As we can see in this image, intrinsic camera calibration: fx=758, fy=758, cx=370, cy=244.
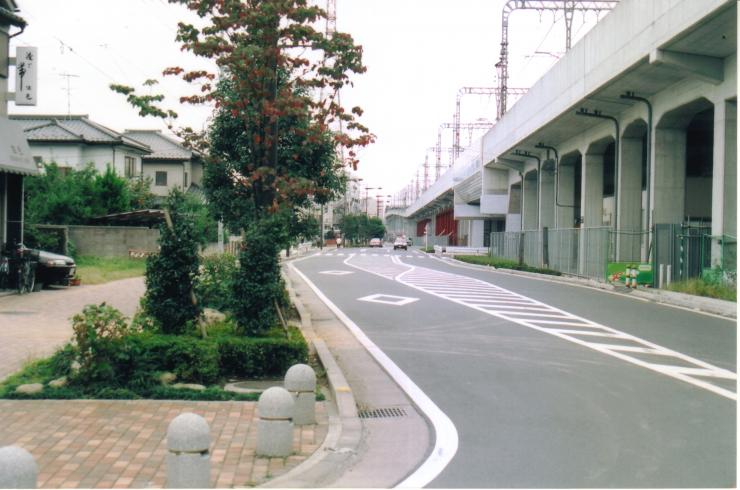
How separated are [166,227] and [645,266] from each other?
18.4m

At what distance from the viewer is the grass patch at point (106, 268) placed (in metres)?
25.4

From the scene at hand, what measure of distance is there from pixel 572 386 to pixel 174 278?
17.7 feet

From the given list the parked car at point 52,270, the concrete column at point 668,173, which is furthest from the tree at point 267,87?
the concrete column at point 668,173

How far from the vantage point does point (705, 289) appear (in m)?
19.7

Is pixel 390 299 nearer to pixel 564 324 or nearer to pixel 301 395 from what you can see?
pixel 564 324

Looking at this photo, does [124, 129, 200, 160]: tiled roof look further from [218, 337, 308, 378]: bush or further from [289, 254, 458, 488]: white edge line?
[218, 337, 308, 378]: bush

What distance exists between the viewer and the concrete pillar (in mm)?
42781

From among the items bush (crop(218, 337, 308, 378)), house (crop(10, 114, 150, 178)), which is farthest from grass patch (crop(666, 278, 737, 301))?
house (crop(10, 114, 150, 178))

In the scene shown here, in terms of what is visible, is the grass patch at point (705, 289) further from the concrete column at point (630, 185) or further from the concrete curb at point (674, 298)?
the concrete column at point (630, 185)

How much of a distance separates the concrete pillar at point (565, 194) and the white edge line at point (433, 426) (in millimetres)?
31559

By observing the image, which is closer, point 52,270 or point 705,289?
point 705,289

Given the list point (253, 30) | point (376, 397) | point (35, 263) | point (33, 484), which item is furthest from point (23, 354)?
point (35, 263)

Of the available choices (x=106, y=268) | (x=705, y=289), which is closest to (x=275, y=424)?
(x=705, y=289)

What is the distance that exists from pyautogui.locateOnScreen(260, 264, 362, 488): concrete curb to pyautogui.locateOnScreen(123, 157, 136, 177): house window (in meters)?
39.6
